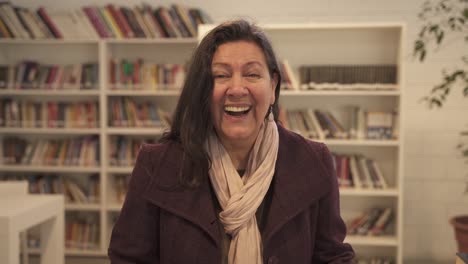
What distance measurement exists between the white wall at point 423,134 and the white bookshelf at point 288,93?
18 cm

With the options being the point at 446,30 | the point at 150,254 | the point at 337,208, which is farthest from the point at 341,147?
the point at 150,254

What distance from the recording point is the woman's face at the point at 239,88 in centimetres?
146

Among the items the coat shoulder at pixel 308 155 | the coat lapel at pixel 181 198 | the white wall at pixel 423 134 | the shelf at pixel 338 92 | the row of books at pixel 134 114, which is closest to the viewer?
the coat lapel at pixel 181 198

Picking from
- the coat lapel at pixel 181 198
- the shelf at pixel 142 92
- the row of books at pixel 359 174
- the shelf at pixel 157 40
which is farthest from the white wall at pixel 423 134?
the coat lapel at pixel 181 198

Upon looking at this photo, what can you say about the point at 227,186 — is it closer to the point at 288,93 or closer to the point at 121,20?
the point at 288,93

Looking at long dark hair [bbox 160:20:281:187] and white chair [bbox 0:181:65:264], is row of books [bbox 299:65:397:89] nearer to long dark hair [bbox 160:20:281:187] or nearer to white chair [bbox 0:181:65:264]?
white chair [bbox 0:181:65:264]

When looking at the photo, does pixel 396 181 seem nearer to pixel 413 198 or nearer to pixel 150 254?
pixel 413 198

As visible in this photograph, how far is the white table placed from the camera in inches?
93.0

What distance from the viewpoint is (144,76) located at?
4398mm

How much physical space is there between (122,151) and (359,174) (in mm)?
2118

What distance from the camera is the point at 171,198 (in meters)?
1.46

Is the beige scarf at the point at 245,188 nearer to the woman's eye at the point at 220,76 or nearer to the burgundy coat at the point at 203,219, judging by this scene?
the burgundy coat at the point at 203,219

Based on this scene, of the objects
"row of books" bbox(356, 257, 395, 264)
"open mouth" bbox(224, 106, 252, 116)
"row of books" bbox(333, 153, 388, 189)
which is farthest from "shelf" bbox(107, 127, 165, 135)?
"open mouth" bbox(224, 106, 252, 116)

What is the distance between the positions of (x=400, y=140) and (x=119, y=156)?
2446 mm
